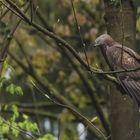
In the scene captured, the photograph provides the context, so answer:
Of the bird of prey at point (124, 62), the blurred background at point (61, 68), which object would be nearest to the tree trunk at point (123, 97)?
the bird of prey at point (124, 62)

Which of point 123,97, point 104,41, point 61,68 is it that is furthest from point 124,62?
point 61,68

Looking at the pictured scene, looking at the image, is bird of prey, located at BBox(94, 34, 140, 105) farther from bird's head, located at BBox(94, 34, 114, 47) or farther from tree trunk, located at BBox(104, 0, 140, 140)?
tree trunk, located at BBox(104, 0, 140, 140)

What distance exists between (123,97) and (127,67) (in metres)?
0.44

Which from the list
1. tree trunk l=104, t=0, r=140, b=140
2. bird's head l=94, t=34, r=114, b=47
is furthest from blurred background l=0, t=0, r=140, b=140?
bird's head l=94, t=34, r=114, b=47

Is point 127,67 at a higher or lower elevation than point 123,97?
higher

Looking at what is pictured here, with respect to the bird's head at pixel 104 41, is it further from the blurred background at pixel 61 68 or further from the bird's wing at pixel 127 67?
the blurred background at pixel 61 68

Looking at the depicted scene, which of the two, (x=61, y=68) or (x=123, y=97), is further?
(x=61, y=68)

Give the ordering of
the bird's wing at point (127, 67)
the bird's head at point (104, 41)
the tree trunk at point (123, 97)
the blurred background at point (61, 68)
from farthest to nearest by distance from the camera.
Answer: the blurred background at point (61, 68) < the tree trunk at point (123, 97) < the bird's head at point (104, 41) < the bird's wing at point (127, 67)

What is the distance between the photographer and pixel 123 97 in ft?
25.6

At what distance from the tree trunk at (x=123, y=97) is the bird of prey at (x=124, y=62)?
0.19 meters

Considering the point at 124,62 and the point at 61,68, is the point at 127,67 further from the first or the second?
the point at 61,68

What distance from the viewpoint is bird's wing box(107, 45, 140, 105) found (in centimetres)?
737

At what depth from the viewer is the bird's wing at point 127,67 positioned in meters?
7.37

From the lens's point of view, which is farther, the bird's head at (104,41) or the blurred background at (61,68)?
the blurred background at (61,68)
